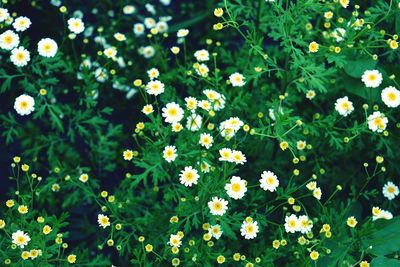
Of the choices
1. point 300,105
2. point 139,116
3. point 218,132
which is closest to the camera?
point 218,132

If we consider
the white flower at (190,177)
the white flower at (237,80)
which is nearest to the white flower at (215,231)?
the white flower at (190,177)

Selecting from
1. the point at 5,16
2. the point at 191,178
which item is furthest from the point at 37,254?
the point at 5,16

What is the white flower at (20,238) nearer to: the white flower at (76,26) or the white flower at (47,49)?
the white flower at (47,49)

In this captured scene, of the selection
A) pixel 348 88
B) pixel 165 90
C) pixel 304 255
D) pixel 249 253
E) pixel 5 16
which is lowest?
pixel 249 253

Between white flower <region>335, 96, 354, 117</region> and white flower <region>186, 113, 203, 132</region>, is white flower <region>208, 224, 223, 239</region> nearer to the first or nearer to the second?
white flower <region>186, 113, 203, 132</region>

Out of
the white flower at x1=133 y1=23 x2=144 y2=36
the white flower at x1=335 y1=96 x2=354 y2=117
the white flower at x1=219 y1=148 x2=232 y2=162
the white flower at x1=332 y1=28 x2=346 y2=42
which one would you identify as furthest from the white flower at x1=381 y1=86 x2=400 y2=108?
the white flower at x1=133 y1=23 x2=144 y2=36

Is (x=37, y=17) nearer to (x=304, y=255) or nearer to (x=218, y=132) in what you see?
(x=218, y=132)
